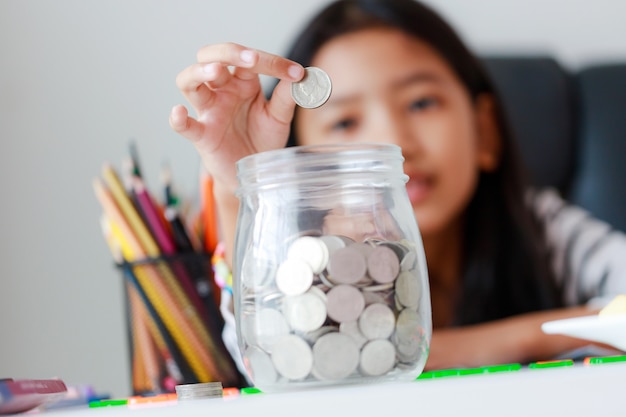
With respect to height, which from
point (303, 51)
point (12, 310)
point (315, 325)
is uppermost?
point (303, 51)

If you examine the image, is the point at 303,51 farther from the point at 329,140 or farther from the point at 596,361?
the point at 596,361

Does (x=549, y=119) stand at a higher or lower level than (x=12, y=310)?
higher

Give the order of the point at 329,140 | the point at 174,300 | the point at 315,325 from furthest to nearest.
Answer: the point at 329,140
the point at 174,300
the point at 315,325

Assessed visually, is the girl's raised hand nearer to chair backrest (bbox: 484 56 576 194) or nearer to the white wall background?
the white wall background

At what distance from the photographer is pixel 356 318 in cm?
31

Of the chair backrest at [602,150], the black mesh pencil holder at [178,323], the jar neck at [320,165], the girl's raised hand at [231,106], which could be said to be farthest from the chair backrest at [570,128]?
the jar neck at [320,165]

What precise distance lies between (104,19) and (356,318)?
2.94 feet

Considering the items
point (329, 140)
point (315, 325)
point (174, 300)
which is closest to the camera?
point (315, 325)

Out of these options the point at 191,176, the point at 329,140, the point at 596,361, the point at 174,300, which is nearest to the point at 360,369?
the point at 596,361

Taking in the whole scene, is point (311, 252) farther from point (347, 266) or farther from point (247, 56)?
point (247, 56)

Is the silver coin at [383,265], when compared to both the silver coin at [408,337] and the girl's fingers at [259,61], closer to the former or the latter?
the silver coin at [408,337]

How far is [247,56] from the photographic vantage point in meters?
0.39

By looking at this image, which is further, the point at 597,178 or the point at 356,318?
the point at 597,178

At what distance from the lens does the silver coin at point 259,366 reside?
0.32 metres
